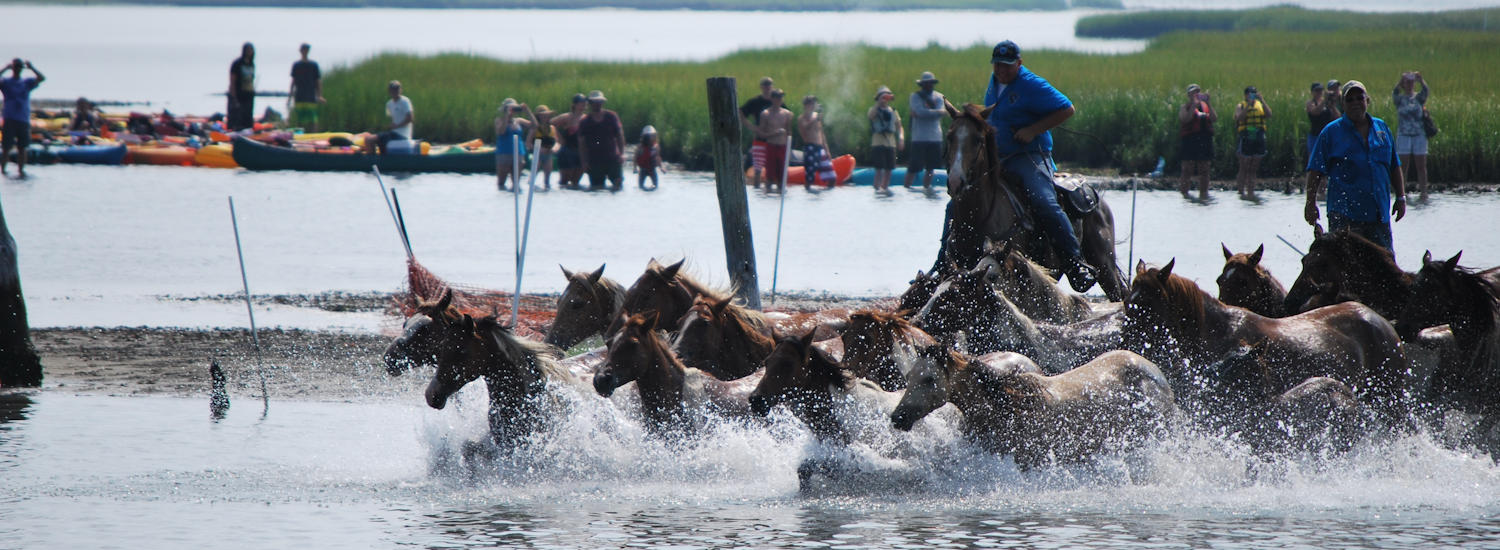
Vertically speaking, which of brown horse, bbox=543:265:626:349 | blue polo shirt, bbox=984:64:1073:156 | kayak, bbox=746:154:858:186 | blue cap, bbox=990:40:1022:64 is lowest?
brown horse, bbox=543:265:626:349

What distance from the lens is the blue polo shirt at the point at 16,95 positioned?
81.3ft

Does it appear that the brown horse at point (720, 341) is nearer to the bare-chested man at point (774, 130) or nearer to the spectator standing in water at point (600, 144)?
the bare-chested man at point (774, 130)

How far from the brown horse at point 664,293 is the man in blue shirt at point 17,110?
17527mm

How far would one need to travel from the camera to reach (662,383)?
303 inches

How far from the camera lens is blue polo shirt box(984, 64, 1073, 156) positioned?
10.0m

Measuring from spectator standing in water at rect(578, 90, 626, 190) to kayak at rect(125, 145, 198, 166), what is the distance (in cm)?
945

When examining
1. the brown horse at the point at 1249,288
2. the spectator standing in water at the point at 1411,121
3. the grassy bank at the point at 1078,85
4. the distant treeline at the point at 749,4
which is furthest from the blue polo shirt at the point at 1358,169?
the distant treeline at the point at 749,4

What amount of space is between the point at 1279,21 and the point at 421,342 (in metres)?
67.7

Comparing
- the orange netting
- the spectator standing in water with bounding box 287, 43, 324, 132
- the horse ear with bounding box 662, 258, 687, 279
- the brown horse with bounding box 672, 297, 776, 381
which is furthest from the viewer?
the spectator standing in water with bounding box 287, 43, 324, 132

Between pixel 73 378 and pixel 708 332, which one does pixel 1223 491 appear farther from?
pixel 73 378

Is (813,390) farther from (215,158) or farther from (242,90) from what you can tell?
(242,90)

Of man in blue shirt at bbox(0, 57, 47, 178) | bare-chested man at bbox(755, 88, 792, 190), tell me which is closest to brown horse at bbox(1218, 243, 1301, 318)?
bare-chested man at bbox(755, 88, 792, 190)

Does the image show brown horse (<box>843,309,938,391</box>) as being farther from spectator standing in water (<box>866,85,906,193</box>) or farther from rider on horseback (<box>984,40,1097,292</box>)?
spectator standing in water (<box>866,85,906,193</box>)

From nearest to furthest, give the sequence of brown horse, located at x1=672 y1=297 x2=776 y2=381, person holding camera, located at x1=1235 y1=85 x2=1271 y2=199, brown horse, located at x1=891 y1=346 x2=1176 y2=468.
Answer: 1. brown horse, located at x1=891 y1=346 x2=1176 y2=468
2. brown horse, located at x1=672 y1=297 x2=776 y2=381
3. person holding camera, located at x1=1235 y1=85 x2=1271 y2=199
